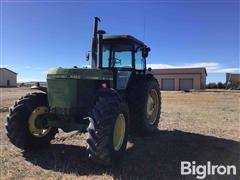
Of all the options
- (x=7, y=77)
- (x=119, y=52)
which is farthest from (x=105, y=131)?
(x=7, y=77)

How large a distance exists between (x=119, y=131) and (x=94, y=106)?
0.89 meters

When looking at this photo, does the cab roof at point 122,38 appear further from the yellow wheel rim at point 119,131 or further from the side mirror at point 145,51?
the yellow wheel rim at point 119,131

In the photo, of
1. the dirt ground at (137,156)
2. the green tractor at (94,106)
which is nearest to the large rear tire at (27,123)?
the green tractor at (94,106)

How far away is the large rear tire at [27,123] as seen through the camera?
6.53 metres

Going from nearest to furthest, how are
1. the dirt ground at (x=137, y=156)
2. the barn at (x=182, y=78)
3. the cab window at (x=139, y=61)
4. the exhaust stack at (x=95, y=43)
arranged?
the dirt ground at (x=137, y=156), the exhaust stack at (x=95, y=43), the cab window at (x=139, y=61), the barn at (x=182, y=78)

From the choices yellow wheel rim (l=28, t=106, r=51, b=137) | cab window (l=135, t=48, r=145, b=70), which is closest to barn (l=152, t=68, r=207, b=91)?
cab window (l=135, t=48, r=145, b=70)

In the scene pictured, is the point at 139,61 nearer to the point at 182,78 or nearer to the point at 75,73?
the point at 75,73

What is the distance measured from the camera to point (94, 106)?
5621 millimetres

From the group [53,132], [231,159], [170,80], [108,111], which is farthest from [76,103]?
[170,80]

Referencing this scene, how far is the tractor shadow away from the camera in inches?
217

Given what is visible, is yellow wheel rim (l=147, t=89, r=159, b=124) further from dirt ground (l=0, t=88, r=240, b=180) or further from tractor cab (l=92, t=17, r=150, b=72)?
tractor cab (l=92, t=17, r=150, b=72)

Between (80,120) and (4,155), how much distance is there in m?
1.79

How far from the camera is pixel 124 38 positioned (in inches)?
310

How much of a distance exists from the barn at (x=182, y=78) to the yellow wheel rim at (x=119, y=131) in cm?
5328
